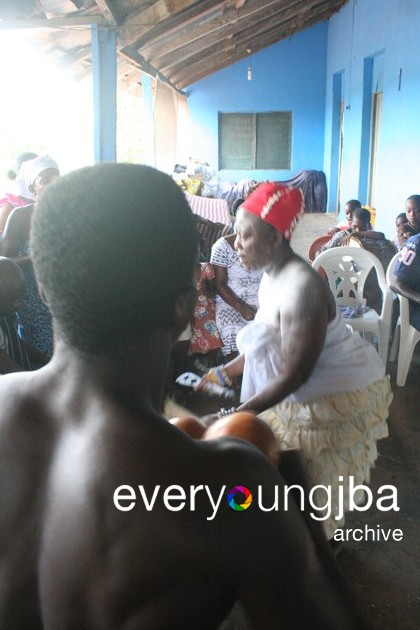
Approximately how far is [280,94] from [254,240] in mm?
13679

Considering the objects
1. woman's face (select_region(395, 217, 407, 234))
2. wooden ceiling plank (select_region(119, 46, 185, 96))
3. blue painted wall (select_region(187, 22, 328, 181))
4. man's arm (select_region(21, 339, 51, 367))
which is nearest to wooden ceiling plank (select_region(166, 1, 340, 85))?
wooden ceiling plank (select_region(119, 46, 185, 96))

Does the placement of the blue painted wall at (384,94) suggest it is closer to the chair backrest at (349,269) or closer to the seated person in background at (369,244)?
the seated person in background at (369,244)

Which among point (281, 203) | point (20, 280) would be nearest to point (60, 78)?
point (20, 280)

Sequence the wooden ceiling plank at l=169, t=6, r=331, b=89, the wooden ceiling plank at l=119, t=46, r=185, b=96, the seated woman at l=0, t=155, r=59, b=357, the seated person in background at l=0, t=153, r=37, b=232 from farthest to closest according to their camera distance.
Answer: the wooden ceiling plank at l=169, t=6, r=331, b=89, the wooden ceiling plank at l=119, t=46, r=185, b=96, the seated person in background at l=0, t=153, r=37, b=232, the seated woman at l=0, t=155, r=59, b=357

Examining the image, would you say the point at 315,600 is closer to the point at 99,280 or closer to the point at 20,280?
the point at 99,280

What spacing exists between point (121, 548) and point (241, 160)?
1485 centimetres

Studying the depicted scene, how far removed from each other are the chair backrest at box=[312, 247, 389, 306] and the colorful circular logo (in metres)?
3.73

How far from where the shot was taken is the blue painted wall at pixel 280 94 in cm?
1406

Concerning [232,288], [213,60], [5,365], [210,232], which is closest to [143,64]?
[210,232]

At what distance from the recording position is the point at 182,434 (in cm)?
69

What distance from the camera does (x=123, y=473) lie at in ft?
2.12

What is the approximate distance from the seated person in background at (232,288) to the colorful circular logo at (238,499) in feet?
9.53

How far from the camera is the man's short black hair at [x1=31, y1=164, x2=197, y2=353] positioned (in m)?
0.66

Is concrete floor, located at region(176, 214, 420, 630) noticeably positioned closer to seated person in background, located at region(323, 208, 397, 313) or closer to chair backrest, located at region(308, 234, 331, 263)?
seated person in background, located at region(323, 208, 397, 313)
